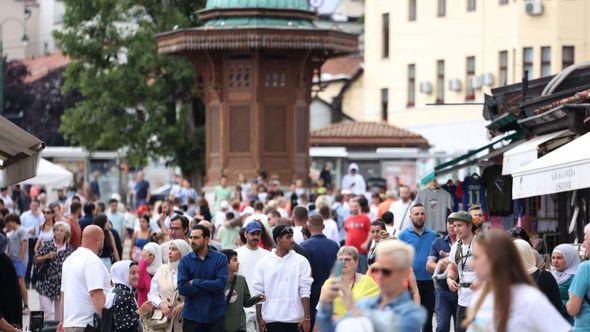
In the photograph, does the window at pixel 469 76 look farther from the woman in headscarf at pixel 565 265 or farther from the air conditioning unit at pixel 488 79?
the woman in headscarf at pixel 565 265

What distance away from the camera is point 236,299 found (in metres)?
18.2

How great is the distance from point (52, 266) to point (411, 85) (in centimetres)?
5132

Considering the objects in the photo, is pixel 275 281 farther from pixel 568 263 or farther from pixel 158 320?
pixel 568 263

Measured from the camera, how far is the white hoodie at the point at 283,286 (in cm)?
1788

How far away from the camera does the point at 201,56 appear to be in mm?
42062

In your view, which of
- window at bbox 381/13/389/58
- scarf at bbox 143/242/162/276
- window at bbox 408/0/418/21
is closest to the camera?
scarf at bbox 143/242/162/276

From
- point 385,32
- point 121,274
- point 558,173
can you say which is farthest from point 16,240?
point 385,32

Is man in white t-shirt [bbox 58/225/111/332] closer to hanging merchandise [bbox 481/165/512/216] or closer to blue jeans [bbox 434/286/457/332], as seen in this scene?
blue jeans [bbox 434/286/457/332]

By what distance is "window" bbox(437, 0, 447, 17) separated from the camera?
69625 mm

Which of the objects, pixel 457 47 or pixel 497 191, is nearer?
pixel 497 191

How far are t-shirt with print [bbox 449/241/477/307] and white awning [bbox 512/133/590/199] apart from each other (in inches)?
54.1

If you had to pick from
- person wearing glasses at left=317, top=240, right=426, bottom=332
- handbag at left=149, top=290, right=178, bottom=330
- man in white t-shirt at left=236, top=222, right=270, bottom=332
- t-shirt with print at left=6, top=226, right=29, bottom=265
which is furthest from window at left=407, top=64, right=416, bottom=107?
person wearing glasses at left=317, top=240, right=426, bottom=332

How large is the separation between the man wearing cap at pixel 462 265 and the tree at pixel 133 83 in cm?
3361

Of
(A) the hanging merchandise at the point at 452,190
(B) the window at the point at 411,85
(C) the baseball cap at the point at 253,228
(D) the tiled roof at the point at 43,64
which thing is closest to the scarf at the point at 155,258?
(C) the baseball cap at the point at 253,228
